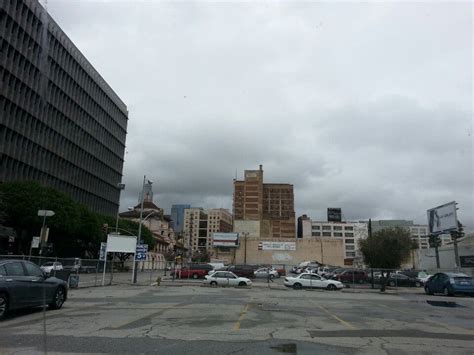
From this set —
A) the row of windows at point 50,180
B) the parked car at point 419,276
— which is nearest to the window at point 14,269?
the parked car at point 419,276

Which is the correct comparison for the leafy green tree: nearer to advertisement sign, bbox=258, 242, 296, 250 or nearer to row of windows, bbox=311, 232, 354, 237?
advertisement sign, bbox=258, 242, 296, 250

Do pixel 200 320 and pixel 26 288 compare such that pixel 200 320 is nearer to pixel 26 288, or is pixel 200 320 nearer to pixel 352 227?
pixel 26 288

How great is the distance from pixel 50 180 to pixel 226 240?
5401 cm

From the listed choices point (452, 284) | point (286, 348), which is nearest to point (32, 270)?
point (286, 348)

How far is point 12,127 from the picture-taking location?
57.1m

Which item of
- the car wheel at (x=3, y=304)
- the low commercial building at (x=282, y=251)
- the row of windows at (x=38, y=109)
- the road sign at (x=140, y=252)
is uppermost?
the row of windows at (x=38, y=109)

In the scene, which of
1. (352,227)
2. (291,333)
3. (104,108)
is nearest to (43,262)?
(291,333)

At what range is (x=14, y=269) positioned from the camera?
1257cm

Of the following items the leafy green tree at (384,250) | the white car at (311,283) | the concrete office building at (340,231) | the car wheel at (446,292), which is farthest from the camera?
the concrete office building at (340,231)

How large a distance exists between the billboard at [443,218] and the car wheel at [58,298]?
47.8 m

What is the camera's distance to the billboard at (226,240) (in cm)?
11294

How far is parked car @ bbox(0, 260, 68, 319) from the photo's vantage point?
1193cm

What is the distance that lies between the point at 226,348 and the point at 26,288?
7.17 metres

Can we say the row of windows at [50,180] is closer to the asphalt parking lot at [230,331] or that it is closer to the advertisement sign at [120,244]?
the advertisement sign at [120,244]
